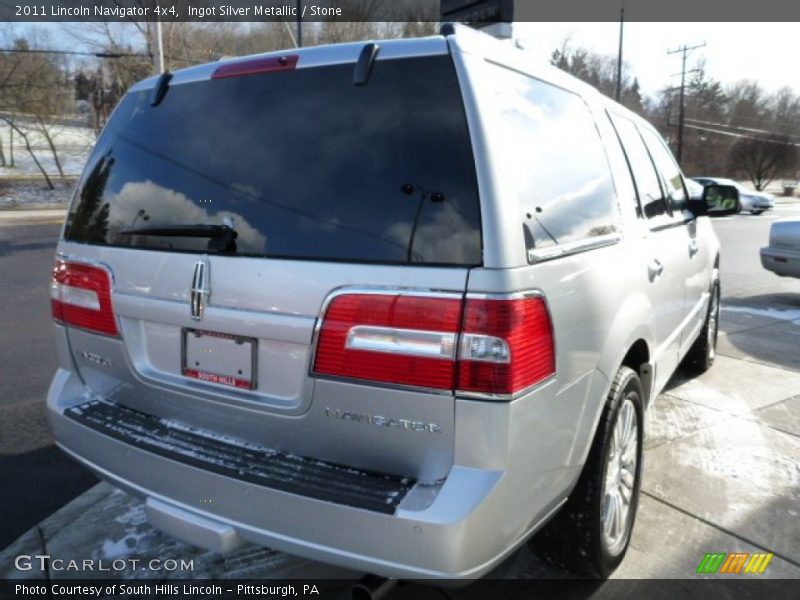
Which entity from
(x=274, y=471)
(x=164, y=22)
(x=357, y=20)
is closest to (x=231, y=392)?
(x=274, y=471)

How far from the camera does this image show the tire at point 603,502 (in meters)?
2.35

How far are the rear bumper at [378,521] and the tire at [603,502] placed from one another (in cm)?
30

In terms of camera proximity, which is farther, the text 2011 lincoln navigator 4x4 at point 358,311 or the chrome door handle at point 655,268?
the chrome door handle at point 655,268

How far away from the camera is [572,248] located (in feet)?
7.07

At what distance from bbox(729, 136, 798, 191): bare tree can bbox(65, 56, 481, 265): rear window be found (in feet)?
197

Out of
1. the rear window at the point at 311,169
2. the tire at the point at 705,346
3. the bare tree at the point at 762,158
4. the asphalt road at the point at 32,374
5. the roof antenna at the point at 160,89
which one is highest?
the bare tree at the point at 762,158

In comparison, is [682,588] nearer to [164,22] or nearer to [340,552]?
[340,552]

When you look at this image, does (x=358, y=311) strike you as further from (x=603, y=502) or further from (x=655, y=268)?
(x=655, y=268)

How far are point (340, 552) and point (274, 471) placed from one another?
1.07 feet

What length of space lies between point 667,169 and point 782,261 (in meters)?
5.32

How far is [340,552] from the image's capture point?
1800 millimetres

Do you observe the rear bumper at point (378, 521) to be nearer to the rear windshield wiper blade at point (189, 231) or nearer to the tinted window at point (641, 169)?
the rear windshield wiper blade at point (189, 231)

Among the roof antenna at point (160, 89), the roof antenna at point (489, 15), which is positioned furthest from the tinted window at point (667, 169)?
the roof antenna at point (160, 89)

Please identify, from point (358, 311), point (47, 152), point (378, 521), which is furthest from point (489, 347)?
point (47, 152)
